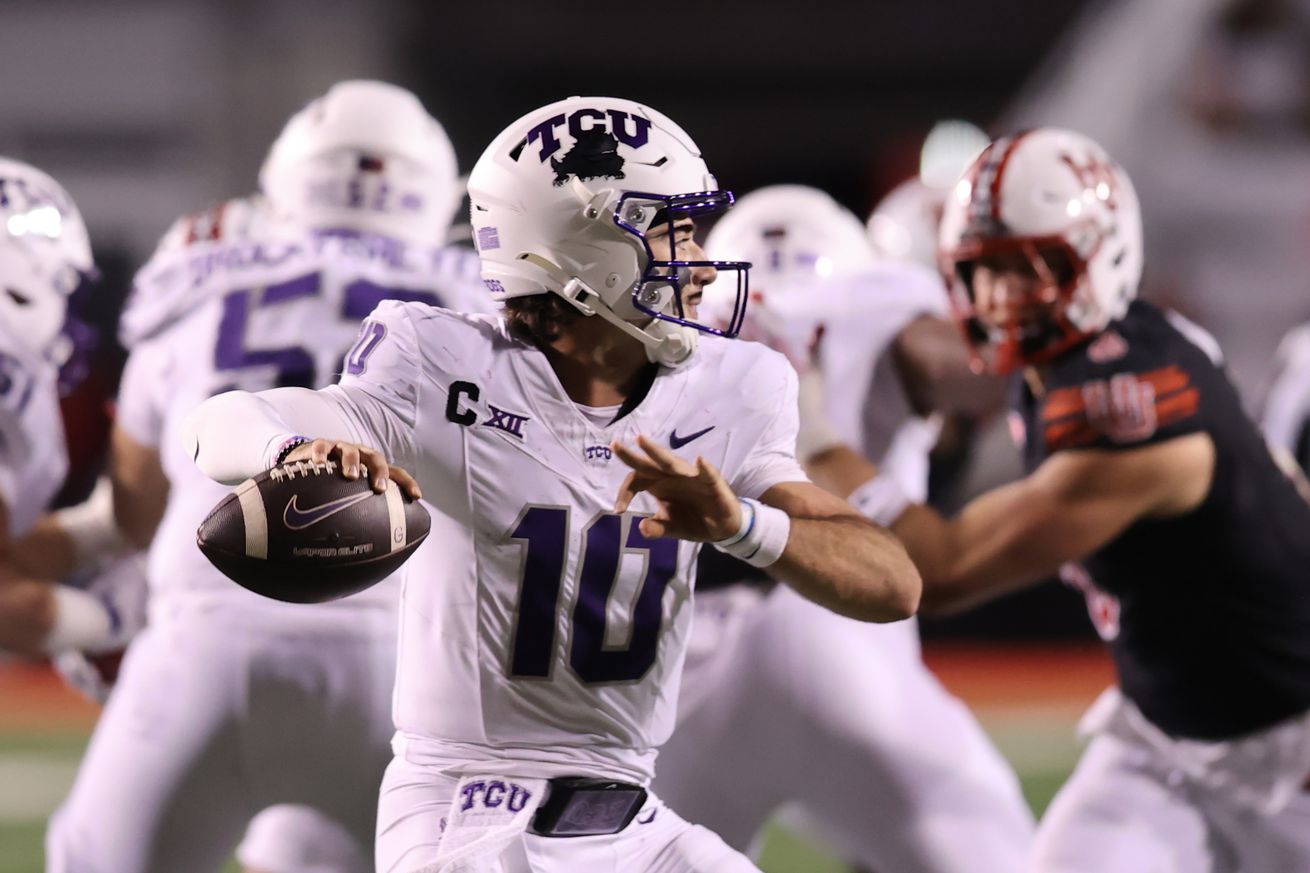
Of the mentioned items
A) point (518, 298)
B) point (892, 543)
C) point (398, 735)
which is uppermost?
point (518, 298)

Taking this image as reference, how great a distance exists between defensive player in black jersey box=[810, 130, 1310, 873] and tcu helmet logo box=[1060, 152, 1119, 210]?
0.31 m

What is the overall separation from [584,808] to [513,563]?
0.36 metres

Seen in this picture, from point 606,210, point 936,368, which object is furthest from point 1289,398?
point 606,210

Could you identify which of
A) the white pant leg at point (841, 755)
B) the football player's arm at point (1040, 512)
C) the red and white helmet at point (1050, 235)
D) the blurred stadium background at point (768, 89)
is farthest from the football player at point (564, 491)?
the blurred stadium background at point (768, 89)

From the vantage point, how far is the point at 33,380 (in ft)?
12.5

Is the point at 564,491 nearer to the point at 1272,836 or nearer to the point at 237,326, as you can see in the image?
the point at 237,326

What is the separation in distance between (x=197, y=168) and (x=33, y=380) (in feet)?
32.5

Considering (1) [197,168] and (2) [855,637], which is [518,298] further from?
(1) [197,168]

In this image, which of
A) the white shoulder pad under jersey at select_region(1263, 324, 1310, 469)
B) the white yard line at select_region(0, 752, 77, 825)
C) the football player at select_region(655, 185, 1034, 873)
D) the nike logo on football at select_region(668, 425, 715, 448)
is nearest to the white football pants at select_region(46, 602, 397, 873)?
the football player at select_region(655, 185, 1034, 873)

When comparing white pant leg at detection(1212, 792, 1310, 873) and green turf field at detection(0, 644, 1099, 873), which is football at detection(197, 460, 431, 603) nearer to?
white pant leg at detection(1212, 792, 1310, 873)

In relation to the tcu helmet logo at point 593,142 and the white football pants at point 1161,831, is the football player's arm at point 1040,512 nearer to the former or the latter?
the white football pants at point 1161,831

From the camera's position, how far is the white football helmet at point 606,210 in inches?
101

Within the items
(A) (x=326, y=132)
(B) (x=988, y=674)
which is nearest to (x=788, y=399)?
(A) (x=326, y=132)

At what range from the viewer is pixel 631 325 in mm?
2578
